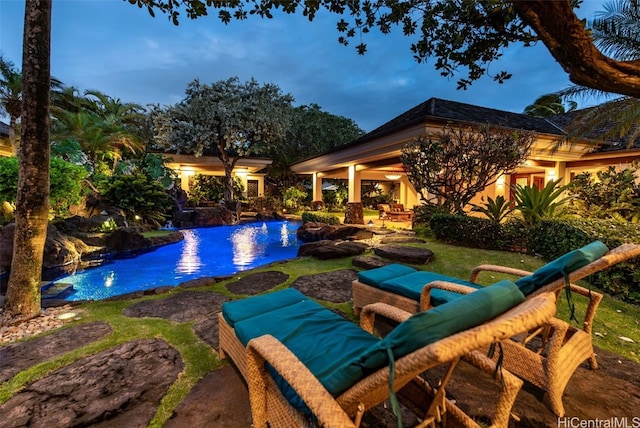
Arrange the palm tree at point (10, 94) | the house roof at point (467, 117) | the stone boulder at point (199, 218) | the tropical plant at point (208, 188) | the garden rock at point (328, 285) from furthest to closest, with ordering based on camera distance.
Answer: the tropical plant at point (208, 188) < the stone boulder at point (199, 218) < the palm tree at point (10, 94) < the house roof at point (467, 117) < the garden rock at point (328, 285)

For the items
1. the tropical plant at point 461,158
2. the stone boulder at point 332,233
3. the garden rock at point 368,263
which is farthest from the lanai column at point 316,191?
the garden rock at point 368,263

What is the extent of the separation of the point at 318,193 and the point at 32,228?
55.2 feet

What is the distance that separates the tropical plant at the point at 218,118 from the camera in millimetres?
15195

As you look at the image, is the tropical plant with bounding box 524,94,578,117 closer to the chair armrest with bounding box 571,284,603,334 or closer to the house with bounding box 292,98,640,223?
the house with bounding box 292,98,640,223

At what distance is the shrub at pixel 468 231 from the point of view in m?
6.40

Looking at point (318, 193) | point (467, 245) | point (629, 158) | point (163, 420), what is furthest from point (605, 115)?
point (318, 193)

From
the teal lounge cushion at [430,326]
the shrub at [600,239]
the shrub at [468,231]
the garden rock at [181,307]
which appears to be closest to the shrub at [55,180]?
the garden rock at [181,307]

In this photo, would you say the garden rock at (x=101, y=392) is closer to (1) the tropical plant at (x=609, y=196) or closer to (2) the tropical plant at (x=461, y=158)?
(2) the tropical plant at (x=461, y=158)

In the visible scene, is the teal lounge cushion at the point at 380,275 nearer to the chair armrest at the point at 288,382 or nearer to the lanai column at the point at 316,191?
the chair armrest at the point at 288,382

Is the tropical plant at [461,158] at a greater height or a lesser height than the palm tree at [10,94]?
lesser

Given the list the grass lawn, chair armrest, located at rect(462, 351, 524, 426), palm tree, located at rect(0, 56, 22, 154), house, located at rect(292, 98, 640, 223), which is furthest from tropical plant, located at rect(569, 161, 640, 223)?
palm tree, located at rect(0, 56, 22, 154)

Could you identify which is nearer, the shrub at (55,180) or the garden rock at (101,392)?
the garden rock at (101,392)

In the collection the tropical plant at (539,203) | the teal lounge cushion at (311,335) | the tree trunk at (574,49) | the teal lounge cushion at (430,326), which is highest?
the tree trunk at (574,49)

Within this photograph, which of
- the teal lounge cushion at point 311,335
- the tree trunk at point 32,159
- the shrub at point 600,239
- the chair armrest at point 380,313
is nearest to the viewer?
the teal lounge cushion at point 311,335
